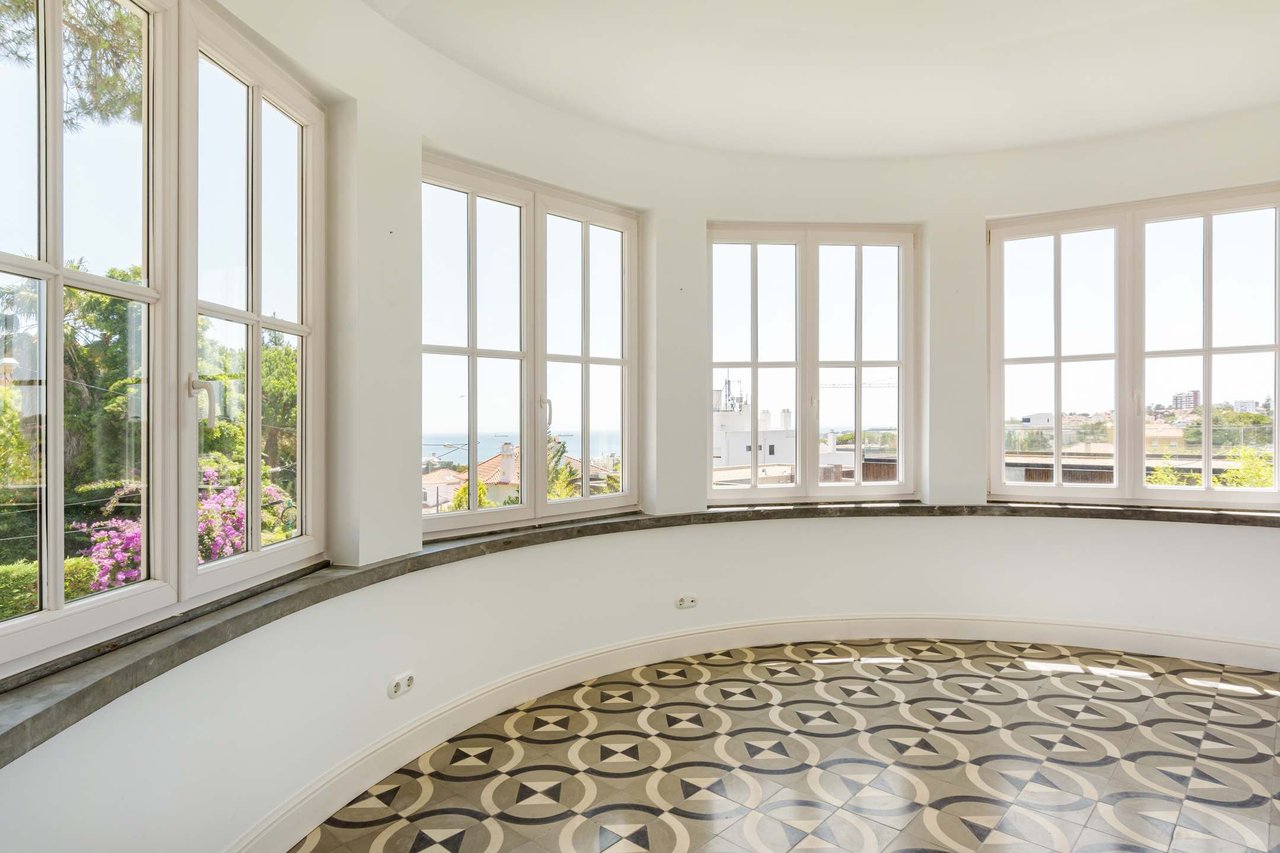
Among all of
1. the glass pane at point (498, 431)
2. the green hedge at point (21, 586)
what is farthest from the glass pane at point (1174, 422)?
the green hedge at point (21, 586)

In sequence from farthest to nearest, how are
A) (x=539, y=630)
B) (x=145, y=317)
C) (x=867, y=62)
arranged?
(x=539, y=630), (x=867, y=62), (x=145, y=317)

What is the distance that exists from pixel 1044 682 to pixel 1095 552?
879 mm

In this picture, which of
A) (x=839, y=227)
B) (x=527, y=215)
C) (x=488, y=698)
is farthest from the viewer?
(x=839, y=227)

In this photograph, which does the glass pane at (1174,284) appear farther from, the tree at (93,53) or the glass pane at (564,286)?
the tree at (93,53)

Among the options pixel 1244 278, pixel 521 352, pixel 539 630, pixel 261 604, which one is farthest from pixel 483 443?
pixel 1244 278

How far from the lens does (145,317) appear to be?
1.87 metres

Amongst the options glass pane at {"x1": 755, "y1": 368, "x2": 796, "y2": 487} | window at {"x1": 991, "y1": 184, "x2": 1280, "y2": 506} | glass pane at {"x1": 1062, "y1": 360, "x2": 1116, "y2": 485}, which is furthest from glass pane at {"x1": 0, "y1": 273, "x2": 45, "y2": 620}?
glass pane at {"x1": 1062, "y1": 360, "x2": 1116, "y2": 485}

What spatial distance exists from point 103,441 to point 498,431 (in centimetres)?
182

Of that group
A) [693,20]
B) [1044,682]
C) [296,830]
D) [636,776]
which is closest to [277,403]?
[296,830]

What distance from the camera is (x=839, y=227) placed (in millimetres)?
4422

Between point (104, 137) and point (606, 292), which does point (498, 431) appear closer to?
point (606, 292)

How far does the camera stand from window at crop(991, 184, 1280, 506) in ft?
12.8

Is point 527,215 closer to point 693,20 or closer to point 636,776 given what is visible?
point 693,20

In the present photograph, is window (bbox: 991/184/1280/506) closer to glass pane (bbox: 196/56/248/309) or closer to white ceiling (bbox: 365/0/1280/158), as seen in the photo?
white ceiling (bbox: 365/0/1280/158)
